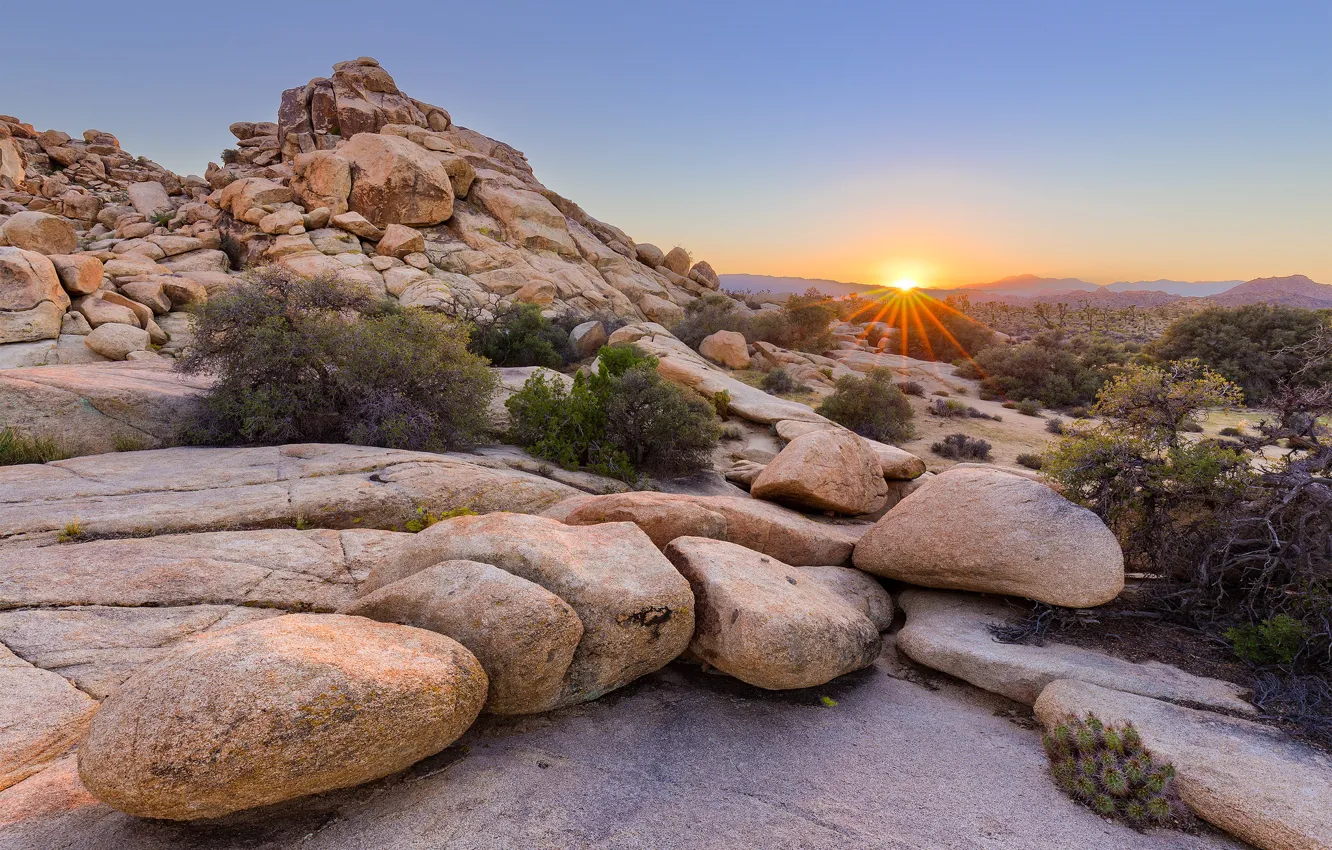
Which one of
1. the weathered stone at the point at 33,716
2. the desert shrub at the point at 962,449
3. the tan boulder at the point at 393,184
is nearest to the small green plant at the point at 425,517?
the weathered stone at the point at 33,716

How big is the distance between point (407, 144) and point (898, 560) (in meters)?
34.6

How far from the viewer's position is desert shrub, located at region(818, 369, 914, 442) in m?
17.5

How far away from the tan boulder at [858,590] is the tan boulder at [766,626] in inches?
31.6

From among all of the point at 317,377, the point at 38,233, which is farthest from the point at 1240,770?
the point at 38,233

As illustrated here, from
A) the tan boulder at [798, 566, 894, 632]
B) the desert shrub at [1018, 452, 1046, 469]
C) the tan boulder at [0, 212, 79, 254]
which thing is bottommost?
the desert shrub at [1018, 452, 1046, 469]

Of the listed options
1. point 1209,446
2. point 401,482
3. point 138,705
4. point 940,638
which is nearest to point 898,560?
point 940,638

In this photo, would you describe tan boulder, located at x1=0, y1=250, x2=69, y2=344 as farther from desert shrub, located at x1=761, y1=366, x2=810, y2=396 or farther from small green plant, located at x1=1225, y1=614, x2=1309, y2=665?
small green plant, located at x1=1225, y1=614, x2=1309, y2=665

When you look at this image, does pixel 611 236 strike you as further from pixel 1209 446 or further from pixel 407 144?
pixel 1209 446

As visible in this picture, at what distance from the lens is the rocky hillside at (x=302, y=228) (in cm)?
1614

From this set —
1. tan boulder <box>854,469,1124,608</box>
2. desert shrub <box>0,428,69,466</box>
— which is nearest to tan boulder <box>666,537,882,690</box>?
tan boulder <box>854,469,1124,608</box>

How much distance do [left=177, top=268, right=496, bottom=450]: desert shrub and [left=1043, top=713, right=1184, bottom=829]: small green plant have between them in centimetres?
893

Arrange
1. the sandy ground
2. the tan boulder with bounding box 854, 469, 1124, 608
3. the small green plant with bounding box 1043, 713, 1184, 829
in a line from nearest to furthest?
1. the sandy ground
2. the small green plant with bounding box 1043, 713, 1184, 829
3. the tan boulder with bounding box 854, 469, 1124, 608

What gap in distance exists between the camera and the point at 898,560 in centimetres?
705

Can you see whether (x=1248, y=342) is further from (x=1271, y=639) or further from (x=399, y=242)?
(x=399, y=242)
